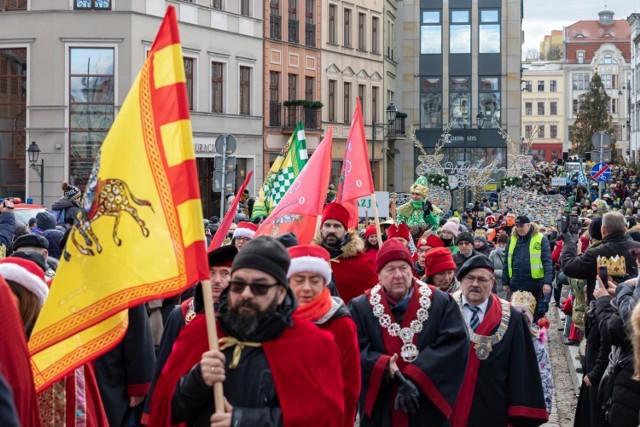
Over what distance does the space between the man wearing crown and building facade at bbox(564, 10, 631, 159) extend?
132 metres

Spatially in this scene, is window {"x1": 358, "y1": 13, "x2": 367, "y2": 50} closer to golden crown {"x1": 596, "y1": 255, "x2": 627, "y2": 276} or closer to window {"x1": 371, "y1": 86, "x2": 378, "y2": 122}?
window {"x1": 371, "y1": 86, "x2": 378, "y2": 122}

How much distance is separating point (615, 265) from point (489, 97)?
5259 cm

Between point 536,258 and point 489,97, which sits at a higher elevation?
point 489,97

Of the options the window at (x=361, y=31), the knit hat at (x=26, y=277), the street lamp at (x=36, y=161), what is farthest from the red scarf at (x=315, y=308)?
the window at (x=361, y=31)

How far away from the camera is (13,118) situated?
36.2 meters

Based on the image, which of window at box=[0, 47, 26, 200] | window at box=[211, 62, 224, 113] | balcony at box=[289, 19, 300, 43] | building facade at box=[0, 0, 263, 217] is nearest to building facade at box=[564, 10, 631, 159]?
balcony at box=[289, 19, 300, 43]

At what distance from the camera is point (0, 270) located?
5.43 m

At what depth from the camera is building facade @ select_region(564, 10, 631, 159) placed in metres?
141

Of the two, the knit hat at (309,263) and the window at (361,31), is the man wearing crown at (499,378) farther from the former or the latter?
the window at (361,31)

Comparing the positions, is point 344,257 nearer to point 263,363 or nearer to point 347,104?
point 263,363

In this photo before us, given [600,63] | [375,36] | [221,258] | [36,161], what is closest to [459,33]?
[375,36]

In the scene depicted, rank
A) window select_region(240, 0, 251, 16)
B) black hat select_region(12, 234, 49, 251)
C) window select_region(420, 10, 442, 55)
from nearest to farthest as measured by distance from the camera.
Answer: black hat select_region(12, 234, 49, 251), window select_region(240, 0, 251, 16), window select_region(420, 10, 442, 55)

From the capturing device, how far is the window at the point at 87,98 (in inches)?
1404

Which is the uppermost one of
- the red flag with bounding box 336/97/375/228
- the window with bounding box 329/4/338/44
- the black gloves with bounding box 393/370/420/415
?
the window with bounding box 329/4/338/44
